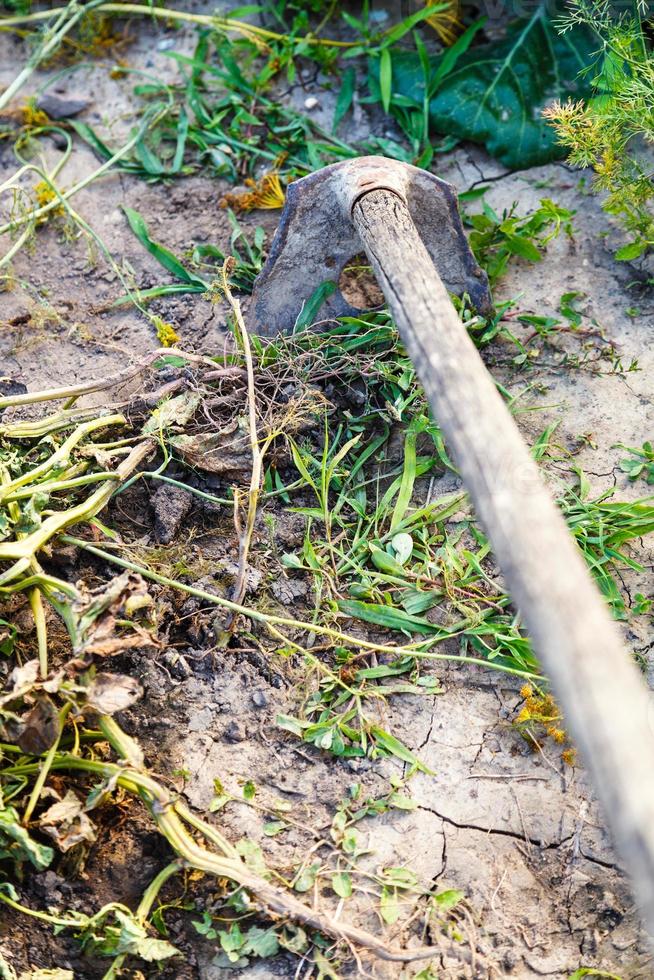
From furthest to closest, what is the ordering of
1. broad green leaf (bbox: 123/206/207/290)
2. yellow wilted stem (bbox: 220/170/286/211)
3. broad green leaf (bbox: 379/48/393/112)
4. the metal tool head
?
broad green leaf (bbox: 379/48/393/112)
yellow wilted stem (bbox: 220/170/286/211)
broad green leaf (bbox: 123/206/207/290)
the metal tool head

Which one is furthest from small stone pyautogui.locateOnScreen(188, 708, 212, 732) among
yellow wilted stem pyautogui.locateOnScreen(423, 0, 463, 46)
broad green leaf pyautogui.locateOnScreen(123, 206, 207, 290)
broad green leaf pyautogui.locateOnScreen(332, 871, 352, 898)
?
yellow wilted stem pyautogui.locateOnScreen(423, 0, 463, 46)

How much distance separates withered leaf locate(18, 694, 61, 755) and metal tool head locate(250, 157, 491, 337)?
1398 mm

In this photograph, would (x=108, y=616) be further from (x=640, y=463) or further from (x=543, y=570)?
(x=640, y=463)

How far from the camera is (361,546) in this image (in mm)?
2338

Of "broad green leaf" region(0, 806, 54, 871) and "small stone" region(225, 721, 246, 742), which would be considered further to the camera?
"small stone" region(225, 721, 246, 742)

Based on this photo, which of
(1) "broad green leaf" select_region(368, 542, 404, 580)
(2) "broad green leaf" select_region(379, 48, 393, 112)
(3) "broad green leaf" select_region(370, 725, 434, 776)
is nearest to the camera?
(3) "broad green leaf" select_region(370, 725, 434, 776)

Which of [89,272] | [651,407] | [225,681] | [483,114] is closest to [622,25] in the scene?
[483,114]

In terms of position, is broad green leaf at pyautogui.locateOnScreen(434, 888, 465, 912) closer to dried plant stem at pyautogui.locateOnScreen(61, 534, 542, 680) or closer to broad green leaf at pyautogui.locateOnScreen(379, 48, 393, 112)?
dried plant stem at pyautogui.locateOnScreen(61, 534, 542, 680)

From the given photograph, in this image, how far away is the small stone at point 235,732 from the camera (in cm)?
208

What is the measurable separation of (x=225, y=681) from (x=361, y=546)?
0.51m

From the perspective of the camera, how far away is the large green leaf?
3154mm

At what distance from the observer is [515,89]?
3.20 metres

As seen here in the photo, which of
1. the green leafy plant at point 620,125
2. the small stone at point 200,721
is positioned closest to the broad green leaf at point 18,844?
the small stone at point 200,721

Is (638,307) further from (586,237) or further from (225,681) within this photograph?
(225,681)
